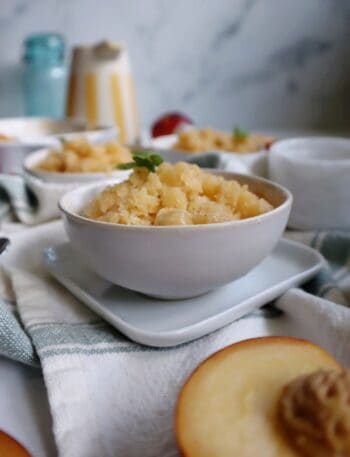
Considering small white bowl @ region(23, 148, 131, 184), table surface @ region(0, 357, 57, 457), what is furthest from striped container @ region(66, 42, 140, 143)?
table surface @ region(0, 357, 57, 457)

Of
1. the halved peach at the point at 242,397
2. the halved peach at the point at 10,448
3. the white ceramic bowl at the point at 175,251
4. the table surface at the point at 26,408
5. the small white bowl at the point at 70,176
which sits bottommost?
the table surface at the point at 26,408

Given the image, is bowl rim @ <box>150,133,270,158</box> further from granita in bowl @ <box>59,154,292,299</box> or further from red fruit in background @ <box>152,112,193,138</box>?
granita in bowl @ <box>59,154,292,299</box>

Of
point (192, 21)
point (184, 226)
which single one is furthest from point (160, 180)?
point (192, 21)

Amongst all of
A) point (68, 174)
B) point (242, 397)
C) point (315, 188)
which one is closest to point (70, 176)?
point (68, 174)

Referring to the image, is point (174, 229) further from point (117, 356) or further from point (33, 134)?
point (33, 134)

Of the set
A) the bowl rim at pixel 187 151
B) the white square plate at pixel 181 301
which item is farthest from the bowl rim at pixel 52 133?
the white square plate at pixel 181 301

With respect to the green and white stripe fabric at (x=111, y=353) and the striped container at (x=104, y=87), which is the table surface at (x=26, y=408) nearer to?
the green and white stripe fabric at (x=111, y=353)

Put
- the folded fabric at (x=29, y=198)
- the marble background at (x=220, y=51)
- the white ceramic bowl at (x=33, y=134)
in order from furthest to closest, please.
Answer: the marble background at (x=220, y=51) < the white ceramic bowl at (x=33, y=134) < the folded fabric at (x=29, y=198)
